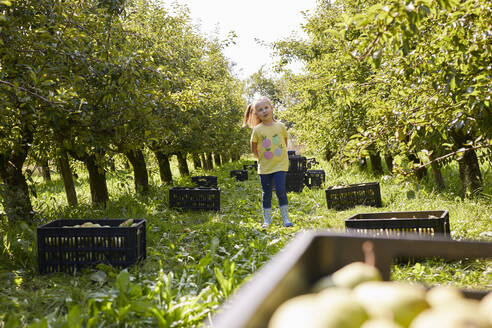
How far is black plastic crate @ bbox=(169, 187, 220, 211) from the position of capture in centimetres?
809

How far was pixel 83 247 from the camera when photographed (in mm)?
4117

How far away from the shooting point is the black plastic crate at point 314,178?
12118 mm

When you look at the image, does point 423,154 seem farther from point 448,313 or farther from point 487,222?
point 448,313

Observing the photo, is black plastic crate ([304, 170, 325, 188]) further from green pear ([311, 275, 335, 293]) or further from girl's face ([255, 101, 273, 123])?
green pear ([311, 275, 335, 293])

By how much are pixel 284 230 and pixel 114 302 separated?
303 centimetres

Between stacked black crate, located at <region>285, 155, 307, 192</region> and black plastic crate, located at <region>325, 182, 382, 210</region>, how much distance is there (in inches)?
150

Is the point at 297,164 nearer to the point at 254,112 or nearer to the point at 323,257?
the point at 254,112

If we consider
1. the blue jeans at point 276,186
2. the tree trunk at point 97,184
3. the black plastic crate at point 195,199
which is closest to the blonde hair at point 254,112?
the blue jeans at point 276,186

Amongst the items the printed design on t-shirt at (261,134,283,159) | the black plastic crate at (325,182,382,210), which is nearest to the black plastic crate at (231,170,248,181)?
the black plastic crate at (325,182,382,210)

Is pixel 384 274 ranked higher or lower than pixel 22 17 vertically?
lower

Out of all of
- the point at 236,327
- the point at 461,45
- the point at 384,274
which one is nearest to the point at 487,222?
the point at 461,45

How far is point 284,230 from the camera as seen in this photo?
5.63 m

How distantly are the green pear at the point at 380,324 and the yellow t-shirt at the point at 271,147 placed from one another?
17.7 feet

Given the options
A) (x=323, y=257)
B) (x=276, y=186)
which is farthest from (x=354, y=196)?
(x=323, y=257)
